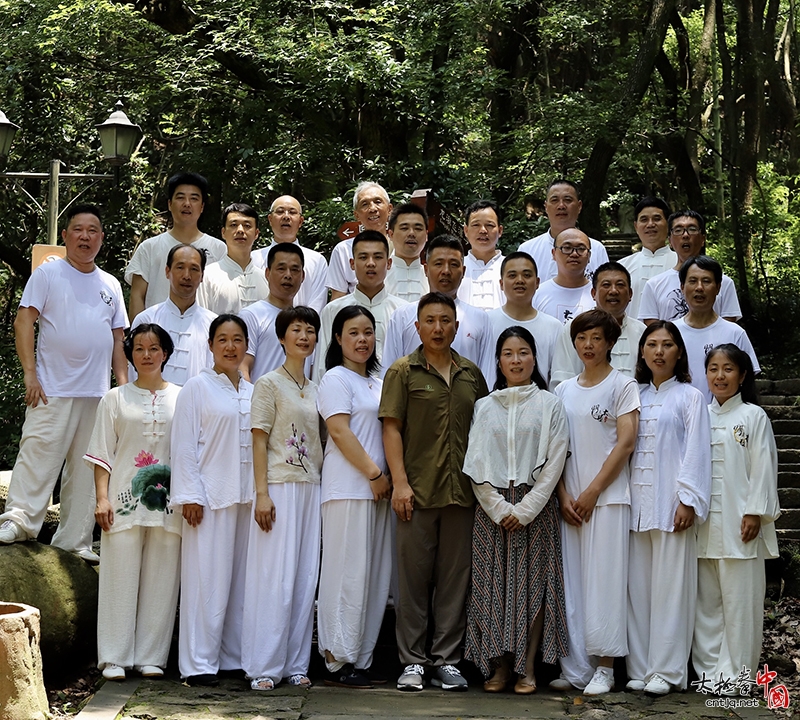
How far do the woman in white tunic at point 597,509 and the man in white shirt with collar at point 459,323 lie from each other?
0.63 metres

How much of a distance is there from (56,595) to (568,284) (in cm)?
347

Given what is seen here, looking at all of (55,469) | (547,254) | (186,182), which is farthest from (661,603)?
(186,182)

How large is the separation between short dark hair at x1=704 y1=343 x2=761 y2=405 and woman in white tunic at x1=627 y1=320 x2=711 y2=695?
23 centimetres

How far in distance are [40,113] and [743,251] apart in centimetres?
906

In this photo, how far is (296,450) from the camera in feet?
17.5

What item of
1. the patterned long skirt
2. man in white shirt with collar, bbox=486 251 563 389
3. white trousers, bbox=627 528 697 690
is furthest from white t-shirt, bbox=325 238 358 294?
white trousers, bbox=627 528 697 690

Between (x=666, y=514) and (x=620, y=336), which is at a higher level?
(x=620, y=336)

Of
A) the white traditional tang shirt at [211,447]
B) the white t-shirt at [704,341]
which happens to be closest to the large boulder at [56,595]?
the white traditional tang shirt at [211,447]

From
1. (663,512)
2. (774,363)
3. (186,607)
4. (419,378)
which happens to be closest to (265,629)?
(186,607)

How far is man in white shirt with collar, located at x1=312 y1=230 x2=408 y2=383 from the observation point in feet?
19.3

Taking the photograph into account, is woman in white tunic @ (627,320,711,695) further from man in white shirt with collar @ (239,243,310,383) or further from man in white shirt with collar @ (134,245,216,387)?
man in white shirt with collar @ (134,245,216,387)

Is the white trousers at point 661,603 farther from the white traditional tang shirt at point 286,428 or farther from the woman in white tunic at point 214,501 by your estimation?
the woman in white tunic at point 214,501

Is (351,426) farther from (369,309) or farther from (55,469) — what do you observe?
(55,469)

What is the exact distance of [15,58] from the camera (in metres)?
10.9
